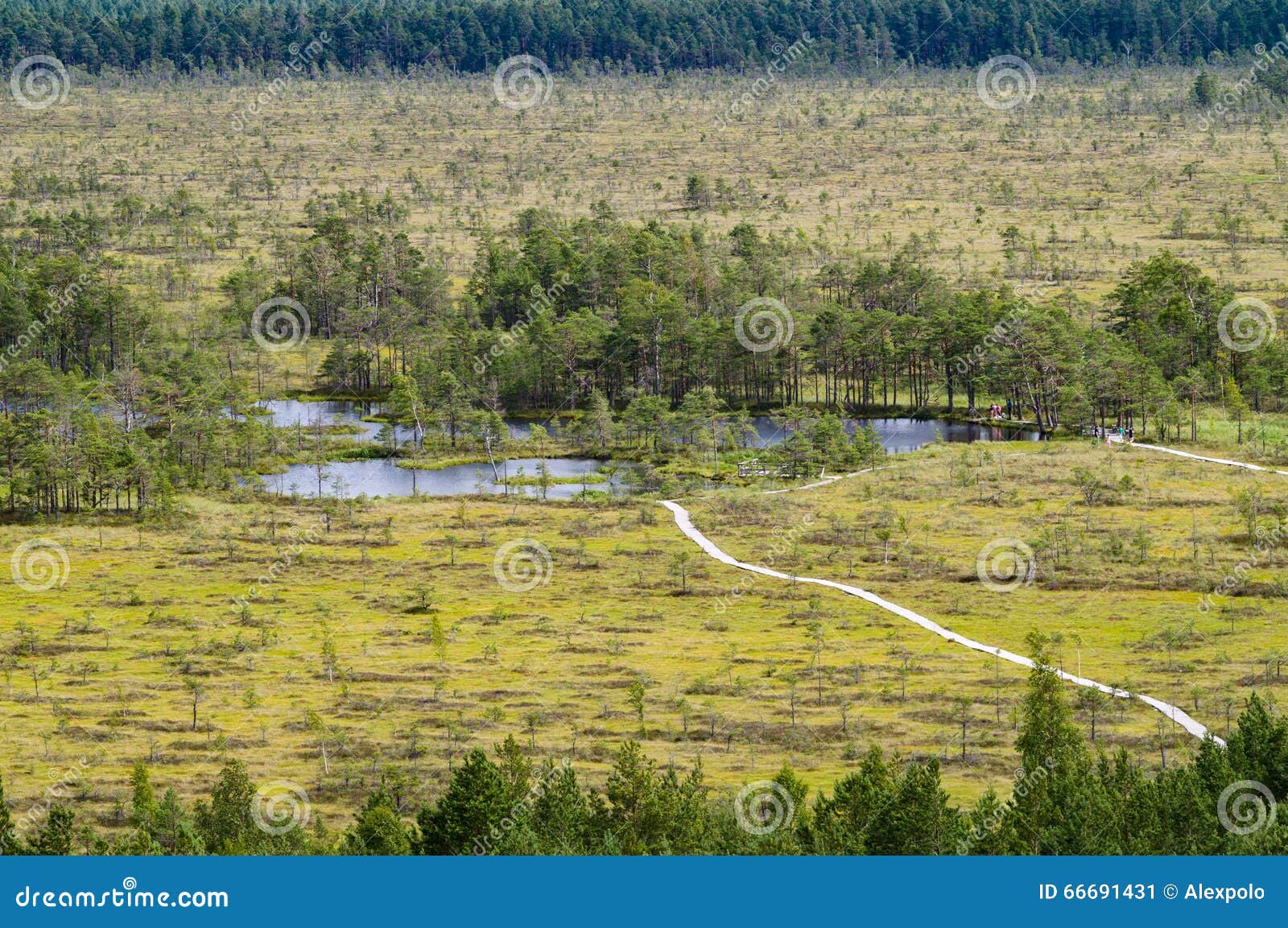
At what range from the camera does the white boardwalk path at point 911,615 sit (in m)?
66.4

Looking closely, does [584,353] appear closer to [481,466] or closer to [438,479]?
[481,466]

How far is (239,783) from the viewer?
5384cm

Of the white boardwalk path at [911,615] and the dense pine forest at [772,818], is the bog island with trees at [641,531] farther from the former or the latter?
the white boardwalk path at [911,615]

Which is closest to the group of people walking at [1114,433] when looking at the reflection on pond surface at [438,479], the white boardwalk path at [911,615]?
the white boardwalk path at [911,615]

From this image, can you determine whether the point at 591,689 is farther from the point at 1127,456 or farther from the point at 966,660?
the point at 1127,456

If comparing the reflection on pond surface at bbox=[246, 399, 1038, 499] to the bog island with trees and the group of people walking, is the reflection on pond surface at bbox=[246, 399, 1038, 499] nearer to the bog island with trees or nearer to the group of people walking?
the bog island with trees

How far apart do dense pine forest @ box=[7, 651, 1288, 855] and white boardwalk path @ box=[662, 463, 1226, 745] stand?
23.4 ft

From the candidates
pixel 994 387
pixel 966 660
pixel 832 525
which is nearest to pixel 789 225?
pixel 994 387

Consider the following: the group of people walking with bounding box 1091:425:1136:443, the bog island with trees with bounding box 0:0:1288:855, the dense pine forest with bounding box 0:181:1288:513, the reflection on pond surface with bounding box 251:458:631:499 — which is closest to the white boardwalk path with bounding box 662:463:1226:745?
the bog island with trees with bounding box 0:0:1288:855

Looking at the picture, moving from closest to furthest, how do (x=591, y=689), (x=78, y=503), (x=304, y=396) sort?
1. (x=591, y=689)
2. (x=78, y=503)
3. (x=304, y=396)

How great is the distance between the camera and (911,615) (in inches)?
3204

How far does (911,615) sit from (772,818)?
31.3m

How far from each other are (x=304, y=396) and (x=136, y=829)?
89.2 meters

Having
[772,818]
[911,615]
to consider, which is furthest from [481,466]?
[772,818]
